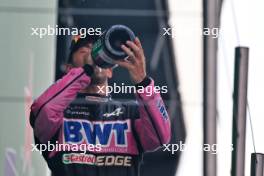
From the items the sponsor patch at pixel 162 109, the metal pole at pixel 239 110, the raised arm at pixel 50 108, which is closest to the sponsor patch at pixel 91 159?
the raised arm at pixel 50 108

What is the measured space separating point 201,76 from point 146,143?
15.7 inches

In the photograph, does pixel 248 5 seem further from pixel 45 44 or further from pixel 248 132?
pixel 45 44

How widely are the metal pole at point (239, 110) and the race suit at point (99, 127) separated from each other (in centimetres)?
31

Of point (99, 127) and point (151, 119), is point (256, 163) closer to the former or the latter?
point (151, 119)

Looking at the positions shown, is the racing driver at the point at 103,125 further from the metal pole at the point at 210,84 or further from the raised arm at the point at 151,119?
the metal pole at the point at 210,84

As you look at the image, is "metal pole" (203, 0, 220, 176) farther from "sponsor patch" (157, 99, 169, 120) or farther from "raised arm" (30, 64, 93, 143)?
"raised arm" (30, 64, 93, 143)

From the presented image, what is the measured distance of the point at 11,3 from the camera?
7.48 ft

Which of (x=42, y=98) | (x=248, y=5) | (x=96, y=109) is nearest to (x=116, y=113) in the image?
(x=96, y=109)

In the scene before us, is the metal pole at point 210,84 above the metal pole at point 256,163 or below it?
above

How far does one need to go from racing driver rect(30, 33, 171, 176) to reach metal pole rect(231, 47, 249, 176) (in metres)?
0.31

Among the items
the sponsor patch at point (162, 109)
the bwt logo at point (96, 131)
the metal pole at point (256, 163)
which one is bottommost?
the metal pole at point (256, 163)

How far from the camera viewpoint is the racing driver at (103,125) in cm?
226

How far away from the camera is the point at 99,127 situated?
89.5 inches

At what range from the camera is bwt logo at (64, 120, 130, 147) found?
2273 millimetres
